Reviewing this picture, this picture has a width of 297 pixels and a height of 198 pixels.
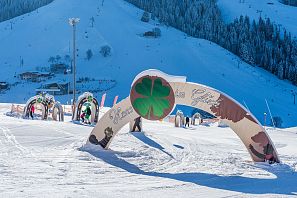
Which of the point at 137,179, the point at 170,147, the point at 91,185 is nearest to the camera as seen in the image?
the point at 91,185

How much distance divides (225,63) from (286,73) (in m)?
16.6

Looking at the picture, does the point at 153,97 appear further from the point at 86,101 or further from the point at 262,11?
the point at 262,11

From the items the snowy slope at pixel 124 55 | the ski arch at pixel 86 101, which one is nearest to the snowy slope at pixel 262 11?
the snowy slope at pixel 124 55

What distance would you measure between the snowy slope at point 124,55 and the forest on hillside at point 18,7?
55.4 ft

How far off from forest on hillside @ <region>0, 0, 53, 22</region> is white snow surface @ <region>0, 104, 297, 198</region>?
126m

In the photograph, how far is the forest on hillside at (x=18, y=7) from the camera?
134 meters

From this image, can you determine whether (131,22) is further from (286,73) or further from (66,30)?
(286,73)

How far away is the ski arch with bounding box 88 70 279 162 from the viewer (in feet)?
34.0

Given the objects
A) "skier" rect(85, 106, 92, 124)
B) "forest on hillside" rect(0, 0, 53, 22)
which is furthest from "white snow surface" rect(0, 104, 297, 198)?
"forest on hillside" rect(0, 0, 53, 22)

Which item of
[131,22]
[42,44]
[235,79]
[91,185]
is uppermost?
[131,22]

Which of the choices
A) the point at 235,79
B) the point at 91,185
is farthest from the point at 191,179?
the point at 235,79

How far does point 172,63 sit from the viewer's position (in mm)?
87312

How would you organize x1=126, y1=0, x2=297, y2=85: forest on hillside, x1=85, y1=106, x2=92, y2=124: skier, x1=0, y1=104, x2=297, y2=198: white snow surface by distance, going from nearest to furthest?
x1=0, y1=104, x2=297, y2=198: white snow surface
x1=85, y1=106, x2=92, y2=124: skier
x1=126, y1=0, x2=297, y2=85: forest on hillside

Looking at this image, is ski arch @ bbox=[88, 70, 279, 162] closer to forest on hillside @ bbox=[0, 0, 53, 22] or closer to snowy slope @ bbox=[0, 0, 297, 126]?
snowy slope @ bbox=[0, 0, 297, 126]
